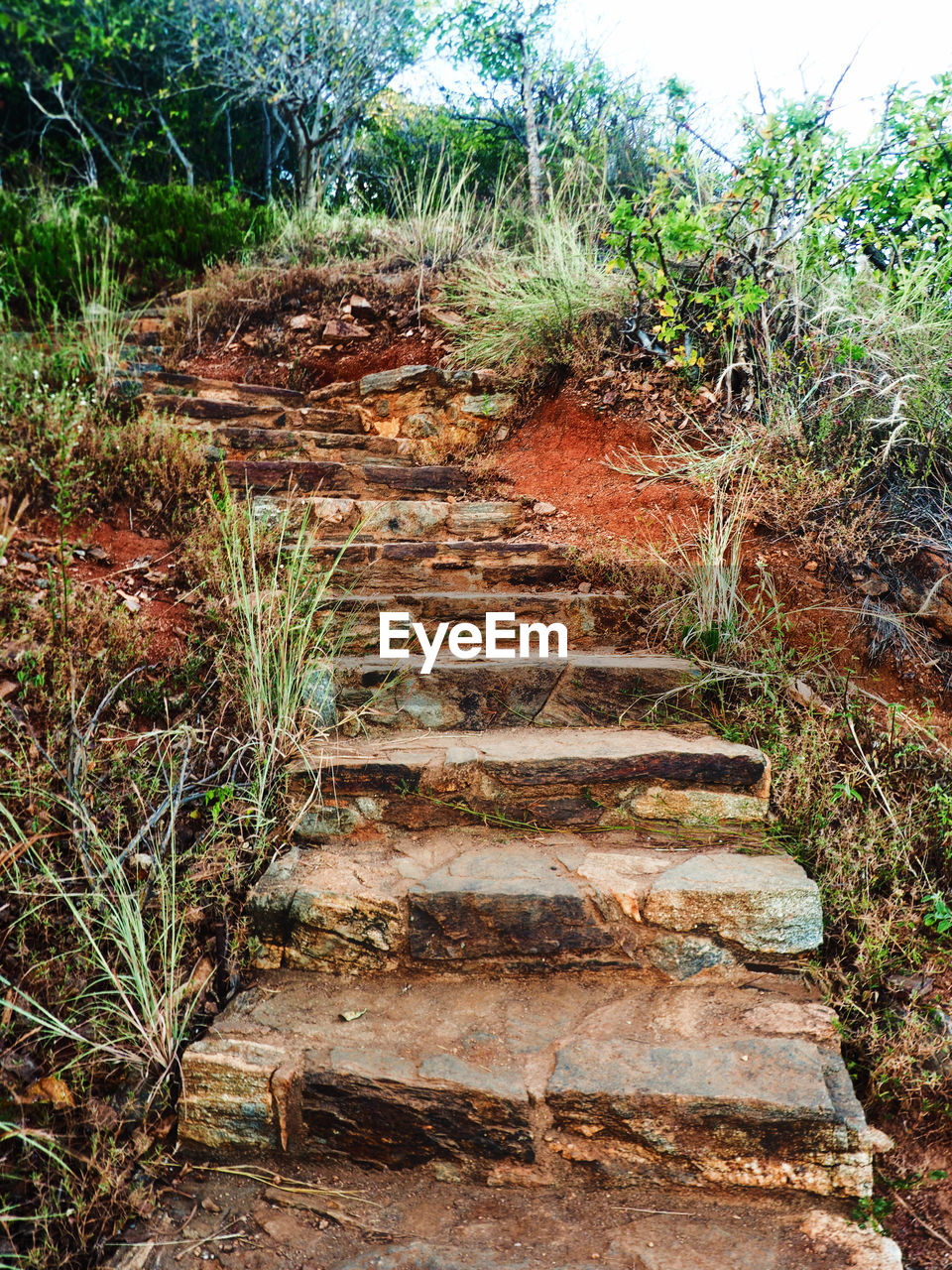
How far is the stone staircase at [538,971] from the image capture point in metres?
1.80

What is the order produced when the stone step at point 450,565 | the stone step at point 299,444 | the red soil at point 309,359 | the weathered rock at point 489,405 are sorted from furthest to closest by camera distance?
the red soil at point 309,359 → the weathered rock at point 489,405 → the stone step at point 299,444 → the stone step at point 450,565

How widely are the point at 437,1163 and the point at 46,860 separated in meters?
1.38

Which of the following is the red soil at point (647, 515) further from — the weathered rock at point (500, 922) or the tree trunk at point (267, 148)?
the tree trunk at point (267, 148)

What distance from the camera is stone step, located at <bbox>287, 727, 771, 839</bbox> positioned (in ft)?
8.48

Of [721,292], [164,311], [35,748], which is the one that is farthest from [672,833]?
[164,311]

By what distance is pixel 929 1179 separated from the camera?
1.82 metres

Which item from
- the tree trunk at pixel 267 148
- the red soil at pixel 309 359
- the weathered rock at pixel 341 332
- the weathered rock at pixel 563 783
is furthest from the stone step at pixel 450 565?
the tree trunk at pixel 267 148

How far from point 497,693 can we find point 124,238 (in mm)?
6802

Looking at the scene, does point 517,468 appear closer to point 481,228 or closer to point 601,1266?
point 481,228

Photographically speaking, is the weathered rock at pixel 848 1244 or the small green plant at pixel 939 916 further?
the small green plant at pixel 939 916

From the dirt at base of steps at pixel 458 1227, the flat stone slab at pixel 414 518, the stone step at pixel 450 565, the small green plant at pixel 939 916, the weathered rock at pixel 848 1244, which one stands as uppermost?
the flat stone slab at pixel 414 518

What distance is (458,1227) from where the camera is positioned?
1.74 m

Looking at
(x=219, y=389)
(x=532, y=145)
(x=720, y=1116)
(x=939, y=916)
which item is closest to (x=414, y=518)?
(x=219, y=389)

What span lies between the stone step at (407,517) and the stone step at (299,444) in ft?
2.18
